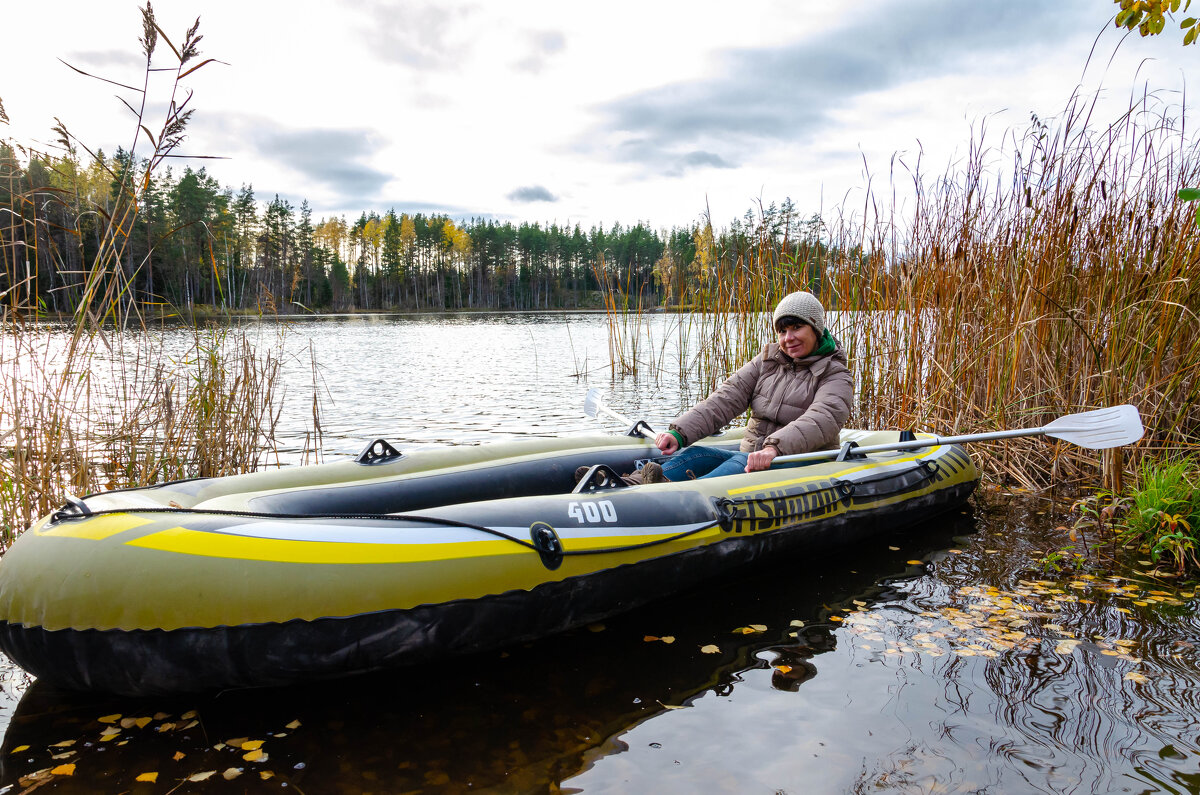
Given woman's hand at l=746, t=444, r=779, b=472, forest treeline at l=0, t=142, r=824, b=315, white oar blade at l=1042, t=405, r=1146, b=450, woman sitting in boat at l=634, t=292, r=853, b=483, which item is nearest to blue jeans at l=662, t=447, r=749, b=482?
woman sitting in boat at l=634, t=292, r=853, b=483

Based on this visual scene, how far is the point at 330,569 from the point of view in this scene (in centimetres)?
A: 239

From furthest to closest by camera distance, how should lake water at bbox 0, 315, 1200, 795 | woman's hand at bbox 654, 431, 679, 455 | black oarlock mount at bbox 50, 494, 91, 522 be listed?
woman's hand at bbox 654, 431, 679, 455 < black oarlock mount at bbox 50, 494, 91, 522 < lake water at bbox 0, 315, 1200, 795

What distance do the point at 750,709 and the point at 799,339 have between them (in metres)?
2.26

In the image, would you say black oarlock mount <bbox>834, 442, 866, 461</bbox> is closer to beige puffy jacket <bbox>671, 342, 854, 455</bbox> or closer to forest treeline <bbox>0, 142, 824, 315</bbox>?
beige puffy jacket <bbox>671, 342, 854, 455</bbox>

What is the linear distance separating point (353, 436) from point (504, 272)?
54.2 metres

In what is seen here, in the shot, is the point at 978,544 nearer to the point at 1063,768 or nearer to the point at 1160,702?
the point at 1160,702

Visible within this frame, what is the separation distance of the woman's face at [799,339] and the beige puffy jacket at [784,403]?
5cm

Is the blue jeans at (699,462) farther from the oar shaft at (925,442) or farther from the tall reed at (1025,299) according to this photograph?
the tall reed at (1025,299)

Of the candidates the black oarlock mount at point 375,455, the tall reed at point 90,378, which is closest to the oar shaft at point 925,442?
the black oarlock mount at point 375,455

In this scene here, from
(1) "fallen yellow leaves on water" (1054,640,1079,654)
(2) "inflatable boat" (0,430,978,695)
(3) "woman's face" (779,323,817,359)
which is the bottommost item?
(1) "fallen yellow leaves on water" (1054,640,1079,654)

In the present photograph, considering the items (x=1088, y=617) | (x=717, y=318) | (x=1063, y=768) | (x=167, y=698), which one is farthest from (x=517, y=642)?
(x=717, y=318)

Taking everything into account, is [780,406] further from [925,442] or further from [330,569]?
[330,569]

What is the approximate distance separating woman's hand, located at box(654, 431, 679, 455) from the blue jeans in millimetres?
50

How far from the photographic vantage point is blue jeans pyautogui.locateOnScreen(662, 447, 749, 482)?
13.5 ft
